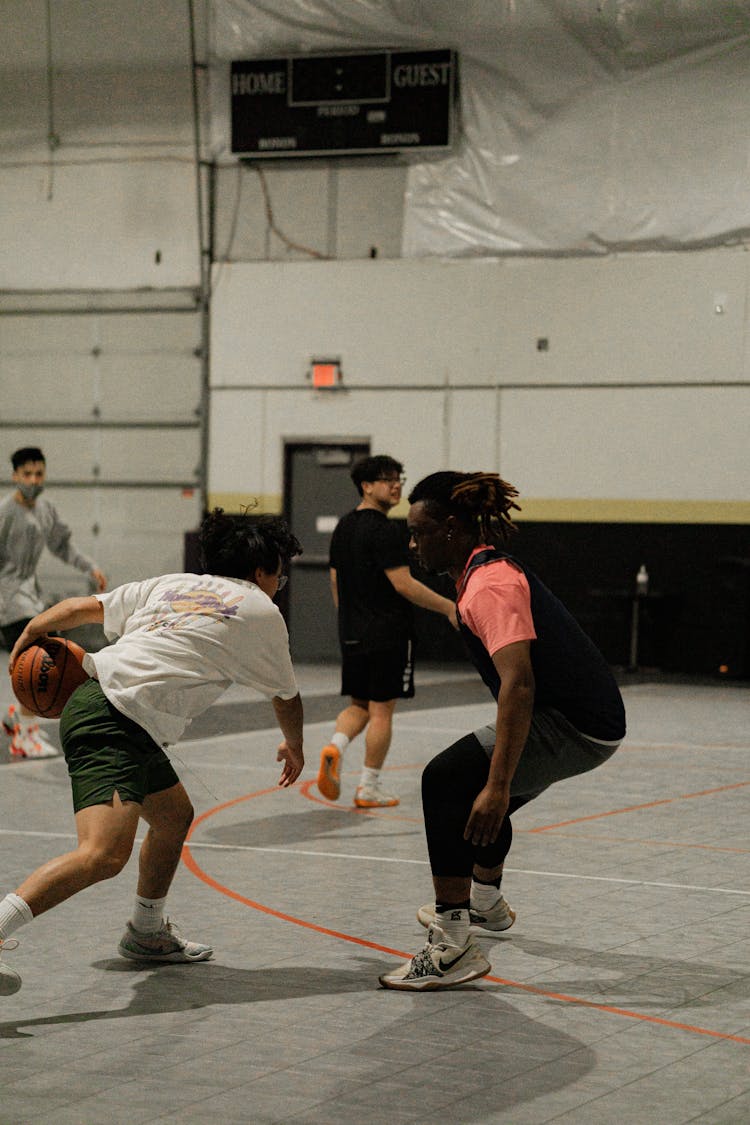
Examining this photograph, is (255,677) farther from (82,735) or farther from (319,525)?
(319,525)

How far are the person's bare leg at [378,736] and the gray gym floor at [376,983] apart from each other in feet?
1.01

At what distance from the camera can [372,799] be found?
8.54 meters

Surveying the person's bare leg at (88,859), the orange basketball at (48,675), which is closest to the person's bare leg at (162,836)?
the person's bare leg at (88,859)

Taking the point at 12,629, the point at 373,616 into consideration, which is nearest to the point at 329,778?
the point at 373,616

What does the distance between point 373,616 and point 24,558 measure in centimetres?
310

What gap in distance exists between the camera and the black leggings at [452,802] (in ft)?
16.1

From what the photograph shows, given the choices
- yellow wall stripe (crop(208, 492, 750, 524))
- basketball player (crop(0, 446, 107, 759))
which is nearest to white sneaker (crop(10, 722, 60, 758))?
basketball player (crop(0, 446, 107, 759))

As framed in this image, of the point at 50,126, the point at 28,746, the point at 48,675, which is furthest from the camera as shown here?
the point at 50,126

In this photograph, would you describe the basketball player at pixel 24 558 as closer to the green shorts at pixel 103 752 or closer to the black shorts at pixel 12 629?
the black shorts at pixel 12 629

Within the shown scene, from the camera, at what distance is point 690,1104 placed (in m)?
3.90

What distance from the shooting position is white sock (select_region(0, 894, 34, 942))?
14.7ft

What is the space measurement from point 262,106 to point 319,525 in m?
5.30

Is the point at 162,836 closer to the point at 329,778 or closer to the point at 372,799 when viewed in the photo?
the point at 329,778

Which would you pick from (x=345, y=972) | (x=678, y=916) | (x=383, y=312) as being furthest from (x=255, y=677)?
(x=383, y=312)
